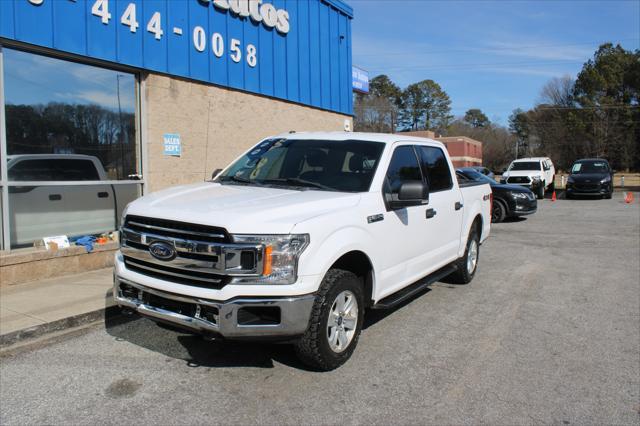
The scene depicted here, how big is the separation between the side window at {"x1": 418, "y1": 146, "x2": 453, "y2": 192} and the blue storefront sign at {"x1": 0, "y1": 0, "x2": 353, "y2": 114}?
5263 mm

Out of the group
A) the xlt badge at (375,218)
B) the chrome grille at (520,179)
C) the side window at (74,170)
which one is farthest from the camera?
the chrome grille at (520,179)

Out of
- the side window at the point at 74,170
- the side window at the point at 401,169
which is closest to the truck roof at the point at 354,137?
the side window at the point at 401,169

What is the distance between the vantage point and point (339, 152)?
16.7 ft

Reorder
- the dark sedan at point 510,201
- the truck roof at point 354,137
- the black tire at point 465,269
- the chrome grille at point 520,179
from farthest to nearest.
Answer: the chrome grille at point 520,179 → the dark sedan at point 510,201 → the black tire at point 465,269 → the truck roof at point 354,137

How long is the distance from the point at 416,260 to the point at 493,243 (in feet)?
21.4

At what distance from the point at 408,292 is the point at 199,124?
6.25m

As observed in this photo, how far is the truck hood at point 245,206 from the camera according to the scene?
11.8ft

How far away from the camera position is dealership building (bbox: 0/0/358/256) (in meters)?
7.21

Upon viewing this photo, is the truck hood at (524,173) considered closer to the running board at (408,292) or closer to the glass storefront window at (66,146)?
the running board at (408,292)

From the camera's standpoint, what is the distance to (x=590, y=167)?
2586 cm

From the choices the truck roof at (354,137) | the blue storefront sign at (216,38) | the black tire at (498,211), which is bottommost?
the black tire at (498,211)

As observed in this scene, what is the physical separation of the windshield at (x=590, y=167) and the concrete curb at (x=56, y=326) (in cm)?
2503

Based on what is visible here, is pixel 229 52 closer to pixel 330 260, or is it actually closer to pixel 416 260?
pixel 416 260

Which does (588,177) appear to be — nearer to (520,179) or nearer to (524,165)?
(524,165)
